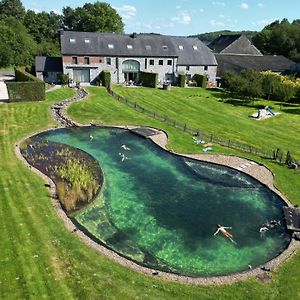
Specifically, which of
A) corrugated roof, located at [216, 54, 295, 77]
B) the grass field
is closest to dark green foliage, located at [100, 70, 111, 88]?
corrugated roof, located at [216, 54, 295, 77]

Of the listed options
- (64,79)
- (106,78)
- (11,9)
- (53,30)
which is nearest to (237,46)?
(106,78)

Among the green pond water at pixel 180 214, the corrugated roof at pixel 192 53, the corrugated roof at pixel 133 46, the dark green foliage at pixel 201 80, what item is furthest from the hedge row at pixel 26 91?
the dark green foliage at pixel 201 80

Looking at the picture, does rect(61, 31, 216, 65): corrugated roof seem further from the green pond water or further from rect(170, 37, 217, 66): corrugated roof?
the green pond water

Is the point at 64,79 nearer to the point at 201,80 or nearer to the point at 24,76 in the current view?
the point at 24,76

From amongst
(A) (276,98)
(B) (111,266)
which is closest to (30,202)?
(B) (111,266)

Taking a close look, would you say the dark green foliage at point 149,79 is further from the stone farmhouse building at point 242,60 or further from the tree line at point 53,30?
the tree line at point 53,30

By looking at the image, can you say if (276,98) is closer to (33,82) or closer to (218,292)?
(33,82)

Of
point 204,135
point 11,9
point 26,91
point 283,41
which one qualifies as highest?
point 11,9
